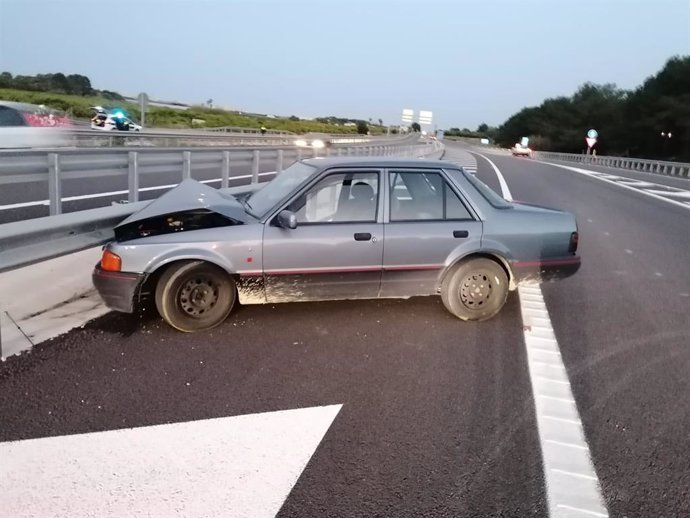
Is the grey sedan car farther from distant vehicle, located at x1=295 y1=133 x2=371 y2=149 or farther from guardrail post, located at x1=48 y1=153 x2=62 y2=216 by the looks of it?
distant vehicle, located at x1=295 y1=133 x2=371 y2=149

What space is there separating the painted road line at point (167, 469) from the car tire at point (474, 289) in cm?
225

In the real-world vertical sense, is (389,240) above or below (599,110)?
below

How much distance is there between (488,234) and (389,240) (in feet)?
3.11

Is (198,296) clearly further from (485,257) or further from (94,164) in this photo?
(94,164)

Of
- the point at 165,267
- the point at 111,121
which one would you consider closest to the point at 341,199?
the point at 165,267

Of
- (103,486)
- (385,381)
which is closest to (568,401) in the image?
(385,381)

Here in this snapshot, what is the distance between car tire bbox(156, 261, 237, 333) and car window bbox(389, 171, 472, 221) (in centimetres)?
162

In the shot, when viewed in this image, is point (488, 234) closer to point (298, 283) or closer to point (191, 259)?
point (298, 283)

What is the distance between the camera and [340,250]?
5.17m

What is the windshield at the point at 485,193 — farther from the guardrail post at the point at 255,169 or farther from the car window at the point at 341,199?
the guardrail post at the point at 255,169

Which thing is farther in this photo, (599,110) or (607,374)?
(599,110)

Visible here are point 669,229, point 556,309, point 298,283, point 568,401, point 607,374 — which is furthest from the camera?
point 669,229

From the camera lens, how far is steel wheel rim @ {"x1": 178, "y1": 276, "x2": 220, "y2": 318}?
4875mm

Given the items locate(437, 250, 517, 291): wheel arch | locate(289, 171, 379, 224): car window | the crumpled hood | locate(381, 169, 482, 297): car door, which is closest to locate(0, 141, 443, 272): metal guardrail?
the crumpled hood
